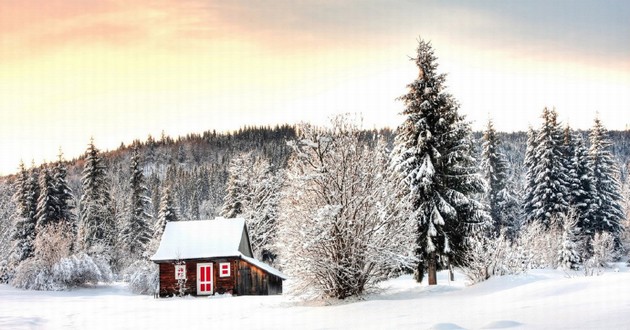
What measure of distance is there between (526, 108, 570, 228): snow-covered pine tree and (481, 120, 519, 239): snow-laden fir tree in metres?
5.12

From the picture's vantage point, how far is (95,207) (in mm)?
57875

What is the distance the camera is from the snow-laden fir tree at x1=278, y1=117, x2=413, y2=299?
70.3 ft

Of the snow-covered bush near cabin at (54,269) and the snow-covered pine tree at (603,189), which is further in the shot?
the snow-covered pine tree at (603,189)

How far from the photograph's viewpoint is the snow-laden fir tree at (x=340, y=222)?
21.4 meters

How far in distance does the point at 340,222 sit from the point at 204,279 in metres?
19.8

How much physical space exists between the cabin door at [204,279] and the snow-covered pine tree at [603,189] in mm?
34276

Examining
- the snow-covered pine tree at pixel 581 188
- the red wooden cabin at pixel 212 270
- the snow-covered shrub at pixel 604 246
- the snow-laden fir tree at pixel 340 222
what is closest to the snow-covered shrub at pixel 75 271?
the red wooden cabin at pixel 212 270

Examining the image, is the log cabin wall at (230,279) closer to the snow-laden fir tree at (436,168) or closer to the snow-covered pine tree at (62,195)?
the snow-laden fir tree at (436,168)

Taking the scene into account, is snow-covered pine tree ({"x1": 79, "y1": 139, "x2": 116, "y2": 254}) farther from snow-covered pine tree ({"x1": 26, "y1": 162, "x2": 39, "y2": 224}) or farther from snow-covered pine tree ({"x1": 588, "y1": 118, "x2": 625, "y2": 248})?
snow-covered pine tree ({"x1": 588, "y1": 118, "x2": 625, "y2": 248})

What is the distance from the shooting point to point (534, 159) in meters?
53.3

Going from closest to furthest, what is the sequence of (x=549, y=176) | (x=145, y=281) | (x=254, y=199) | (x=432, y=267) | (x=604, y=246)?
(x=432, y=267)
(x=145, y=281)
(x=604, y=246)
(x=549, y=176)
(x=254, y=199)

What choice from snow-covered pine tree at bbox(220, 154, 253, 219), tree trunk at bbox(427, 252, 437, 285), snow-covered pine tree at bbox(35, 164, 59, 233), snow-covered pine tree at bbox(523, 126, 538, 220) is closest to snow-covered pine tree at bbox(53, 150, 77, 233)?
snow-covered pine tree at bbox(35, 164, 59, 233)

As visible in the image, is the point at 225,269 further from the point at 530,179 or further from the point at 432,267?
the point at 530,179

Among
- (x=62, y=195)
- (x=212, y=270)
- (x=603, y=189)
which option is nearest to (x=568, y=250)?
(x=603, y=189)
